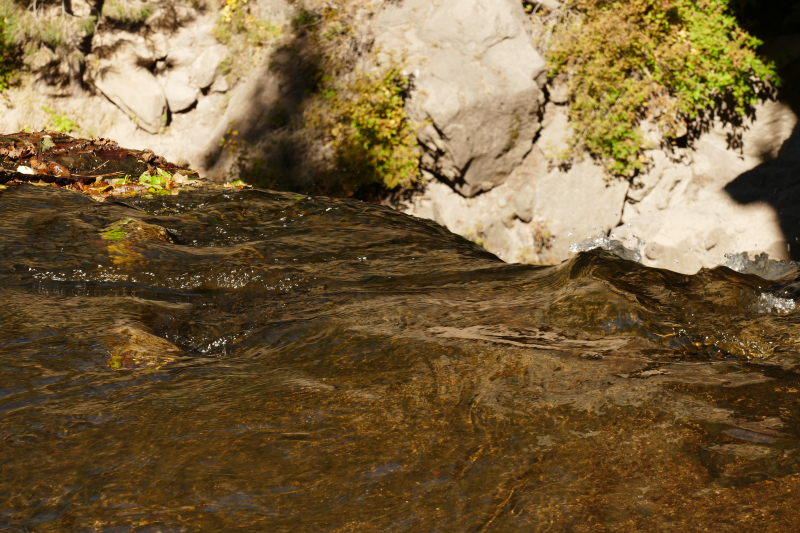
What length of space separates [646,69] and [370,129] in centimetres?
361

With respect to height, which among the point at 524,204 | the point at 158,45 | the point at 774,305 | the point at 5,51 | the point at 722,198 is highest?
the point at 158,45

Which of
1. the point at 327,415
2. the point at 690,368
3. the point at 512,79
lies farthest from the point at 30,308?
the point at 512,79

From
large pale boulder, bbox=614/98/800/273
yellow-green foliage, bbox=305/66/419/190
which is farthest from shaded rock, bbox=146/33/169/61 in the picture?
large pale boulder, bbox=614/98/800/273

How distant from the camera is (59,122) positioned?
329 inches

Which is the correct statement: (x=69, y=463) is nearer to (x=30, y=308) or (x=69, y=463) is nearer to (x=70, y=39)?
(x=30, y=308)

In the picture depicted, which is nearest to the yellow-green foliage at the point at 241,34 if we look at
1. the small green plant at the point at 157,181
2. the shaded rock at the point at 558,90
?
the small green plant at the point at 157,181

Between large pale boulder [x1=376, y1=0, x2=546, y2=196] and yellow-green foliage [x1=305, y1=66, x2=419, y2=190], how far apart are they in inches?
9.0

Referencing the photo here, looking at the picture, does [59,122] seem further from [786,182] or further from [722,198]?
[786,182]

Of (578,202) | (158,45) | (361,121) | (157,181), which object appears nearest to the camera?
(157,181)

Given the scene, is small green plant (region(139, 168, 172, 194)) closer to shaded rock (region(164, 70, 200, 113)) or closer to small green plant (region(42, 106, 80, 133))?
shaded rock (region(164, 70, 200, 113))

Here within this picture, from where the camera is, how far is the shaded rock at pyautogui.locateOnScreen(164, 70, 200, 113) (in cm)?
851

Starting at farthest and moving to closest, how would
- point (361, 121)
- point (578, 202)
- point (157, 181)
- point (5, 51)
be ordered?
point (5, 51) < point (578, 202) < point (361, 121) < point (157, 181)

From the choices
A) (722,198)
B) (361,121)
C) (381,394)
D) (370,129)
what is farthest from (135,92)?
(722,198)

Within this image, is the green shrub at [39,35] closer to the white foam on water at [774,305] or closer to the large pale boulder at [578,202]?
the large pale boulder at [578,202]
